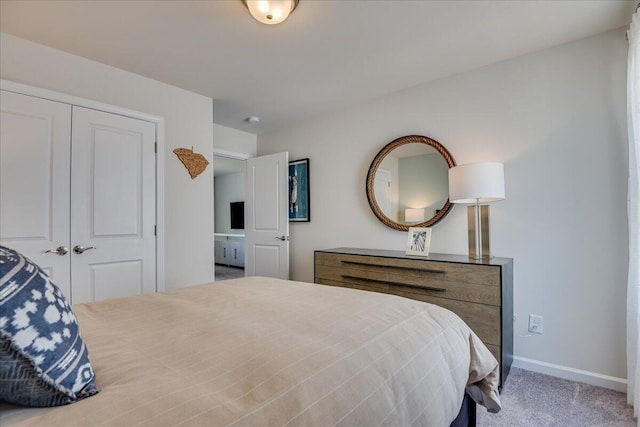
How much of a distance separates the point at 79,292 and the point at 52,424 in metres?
2.28

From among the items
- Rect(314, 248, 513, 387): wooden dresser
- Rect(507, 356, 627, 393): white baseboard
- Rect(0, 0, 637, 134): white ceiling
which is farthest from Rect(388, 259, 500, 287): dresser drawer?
Rect(0, 0, 637, 134): white ceiling

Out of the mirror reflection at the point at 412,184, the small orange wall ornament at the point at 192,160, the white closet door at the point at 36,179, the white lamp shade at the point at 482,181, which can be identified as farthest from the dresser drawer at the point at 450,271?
the white closet door at the point at 36,179

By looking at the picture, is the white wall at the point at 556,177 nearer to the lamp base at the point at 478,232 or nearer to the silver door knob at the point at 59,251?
the lamp base at the point at 478,232

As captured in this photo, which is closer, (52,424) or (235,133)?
(52,424)

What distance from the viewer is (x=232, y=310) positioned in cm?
132

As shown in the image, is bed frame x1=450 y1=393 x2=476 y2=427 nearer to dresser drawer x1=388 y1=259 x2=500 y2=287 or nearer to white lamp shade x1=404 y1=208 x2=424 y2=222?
dresser drawer x1=388 y1=259 x2=500 y2=287

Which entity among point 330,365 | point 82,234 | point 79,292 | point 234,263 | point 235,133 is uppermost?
point 235,133

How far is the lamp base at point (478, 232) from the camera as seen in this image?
2.46 meters

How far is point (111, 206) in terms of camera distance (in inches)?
102

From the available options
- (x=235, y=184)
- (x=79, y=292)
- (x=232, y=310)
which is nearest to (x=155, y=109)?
(x=79, y=292)

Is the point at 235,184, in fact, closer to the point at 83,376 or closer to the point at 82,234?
the point at 82,234

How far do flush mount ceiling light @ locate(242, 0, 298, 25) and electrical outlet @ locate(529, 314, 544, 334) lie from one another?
2.71 m

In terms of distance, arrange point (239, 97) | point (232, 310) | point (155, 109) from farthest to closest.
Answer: point (239, 97), point (155, 109), point (232, 310)

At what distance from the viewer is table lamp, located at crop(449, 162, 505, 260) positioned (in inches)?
88.8
